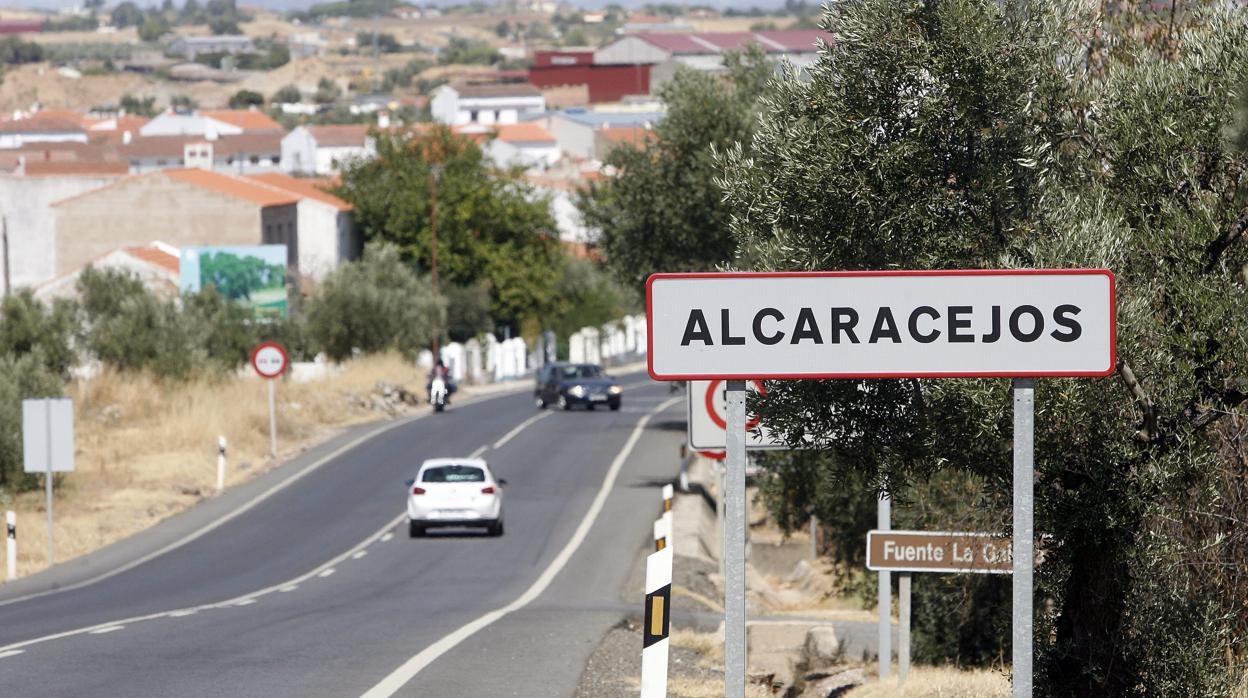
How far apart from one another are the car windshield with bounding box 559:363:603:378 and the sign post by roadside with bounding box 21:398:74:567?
2873cm

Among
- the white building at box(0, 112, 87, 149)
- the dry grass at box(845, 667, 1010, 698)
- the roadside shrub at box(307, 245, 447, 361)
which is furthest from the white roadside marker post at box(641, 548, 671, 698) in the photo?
the white building at box(0, 112, 87, 149)

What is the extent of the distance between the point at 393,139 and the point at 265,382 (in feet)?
155

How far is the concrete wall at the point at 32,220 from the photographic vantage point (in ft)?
245

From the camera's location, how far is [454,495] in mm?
28031

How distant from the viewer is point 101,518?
30281mm

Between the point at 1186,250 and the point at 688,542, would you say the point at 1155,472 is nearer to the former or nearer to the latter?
the point at 1186,250

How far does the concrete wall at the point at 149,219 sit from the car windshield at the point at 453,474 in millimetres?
42923

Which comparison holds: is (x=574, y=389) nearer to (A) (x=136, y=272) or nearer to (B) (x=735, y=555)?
(A) (x=136, y=272)

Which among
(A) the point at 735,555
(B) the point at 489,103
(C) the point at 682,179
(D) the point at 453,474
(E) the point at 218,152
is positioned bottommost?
(D) the point at 453,474

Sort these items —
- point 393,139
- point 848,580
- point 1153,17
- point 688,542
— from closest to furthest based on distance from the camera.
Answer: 1. point 1153,17
2. point 848,580
3. point 688,542
4. point 393,139

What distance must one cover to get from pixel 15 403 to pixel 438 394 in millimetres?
Result: 19163

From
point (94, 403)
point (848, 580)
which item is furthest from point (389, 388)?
point (848, 580)

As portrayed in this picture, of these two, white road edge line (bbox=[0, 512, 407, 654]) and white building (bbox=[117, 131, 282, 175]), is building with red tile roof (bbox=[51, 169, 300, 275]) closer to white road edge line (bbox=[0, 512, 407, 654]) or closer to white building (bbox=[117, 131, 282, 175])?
white road edge line (bbox=[0, 512, 407, 654])

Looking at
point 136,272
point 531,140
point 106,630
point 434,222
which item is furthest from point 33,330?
point 531,140
